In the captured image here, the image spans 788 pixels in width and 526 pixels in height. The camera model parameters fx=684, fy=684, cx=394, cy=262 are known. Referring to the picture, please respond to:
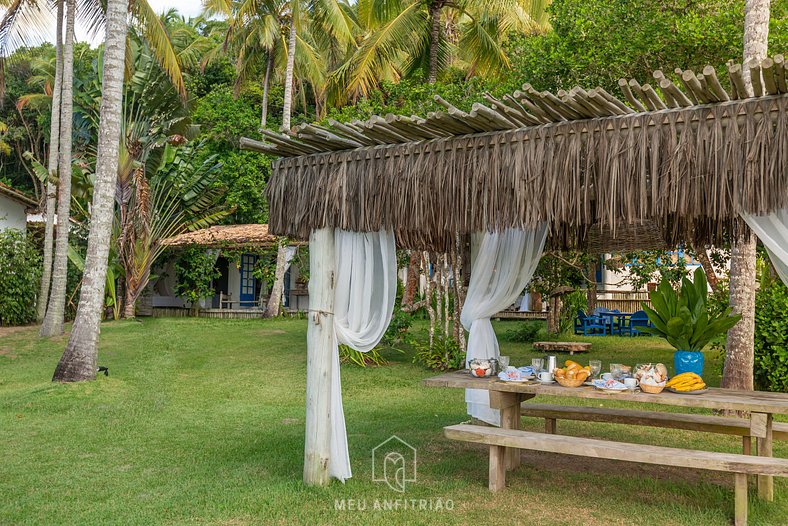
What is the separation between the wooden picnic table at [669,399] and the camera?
4836 millimetres

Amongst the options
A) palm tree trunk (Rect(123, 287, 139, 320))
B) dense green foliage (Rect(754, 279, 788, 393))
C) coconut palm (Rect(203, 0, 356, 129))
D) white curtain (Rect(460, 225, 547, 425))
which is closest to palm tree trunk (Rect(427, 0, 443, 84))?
coconut palm (Rect(203, 0, 356, 129))

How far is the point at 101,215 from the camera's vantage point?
1024 centimetres

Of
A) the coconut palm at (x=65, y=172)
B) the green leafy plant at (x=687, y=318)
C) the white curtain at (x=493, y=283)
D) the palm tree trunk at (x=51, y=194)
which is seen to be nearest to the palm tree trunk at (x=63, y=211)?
the coconut palm at (x=65, y=172)

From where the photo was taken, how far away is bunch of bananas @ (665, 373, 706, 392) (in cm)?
508

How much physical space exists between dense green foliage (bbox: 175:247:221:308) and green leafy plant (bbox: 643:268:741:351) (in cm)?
1732

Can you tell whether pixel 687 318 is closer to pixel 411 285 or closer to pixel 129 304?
pixel 411 285

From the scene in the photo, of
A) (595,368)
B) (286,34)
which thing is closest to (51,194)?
(286,34)

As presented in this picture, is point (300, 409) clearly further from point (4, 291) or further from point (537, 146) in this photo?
point (4, 291)

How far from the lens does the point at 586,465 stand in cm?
618

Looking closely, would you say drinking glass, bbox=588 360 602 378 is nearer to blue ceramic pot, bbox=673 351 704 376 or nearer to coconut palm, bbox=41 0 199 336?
blue ceramic pot, bbox=673 351 704 376

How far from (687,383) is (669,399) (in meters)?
0.26

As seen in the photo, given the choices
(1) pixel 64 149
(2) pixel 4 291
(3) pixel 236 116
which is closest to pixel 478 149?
(1) pixel 64 149

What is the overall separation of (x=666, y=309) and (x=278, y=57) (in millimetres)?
18669

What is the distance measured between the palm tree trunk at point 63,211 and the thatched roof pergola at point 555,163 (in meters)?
11.3
